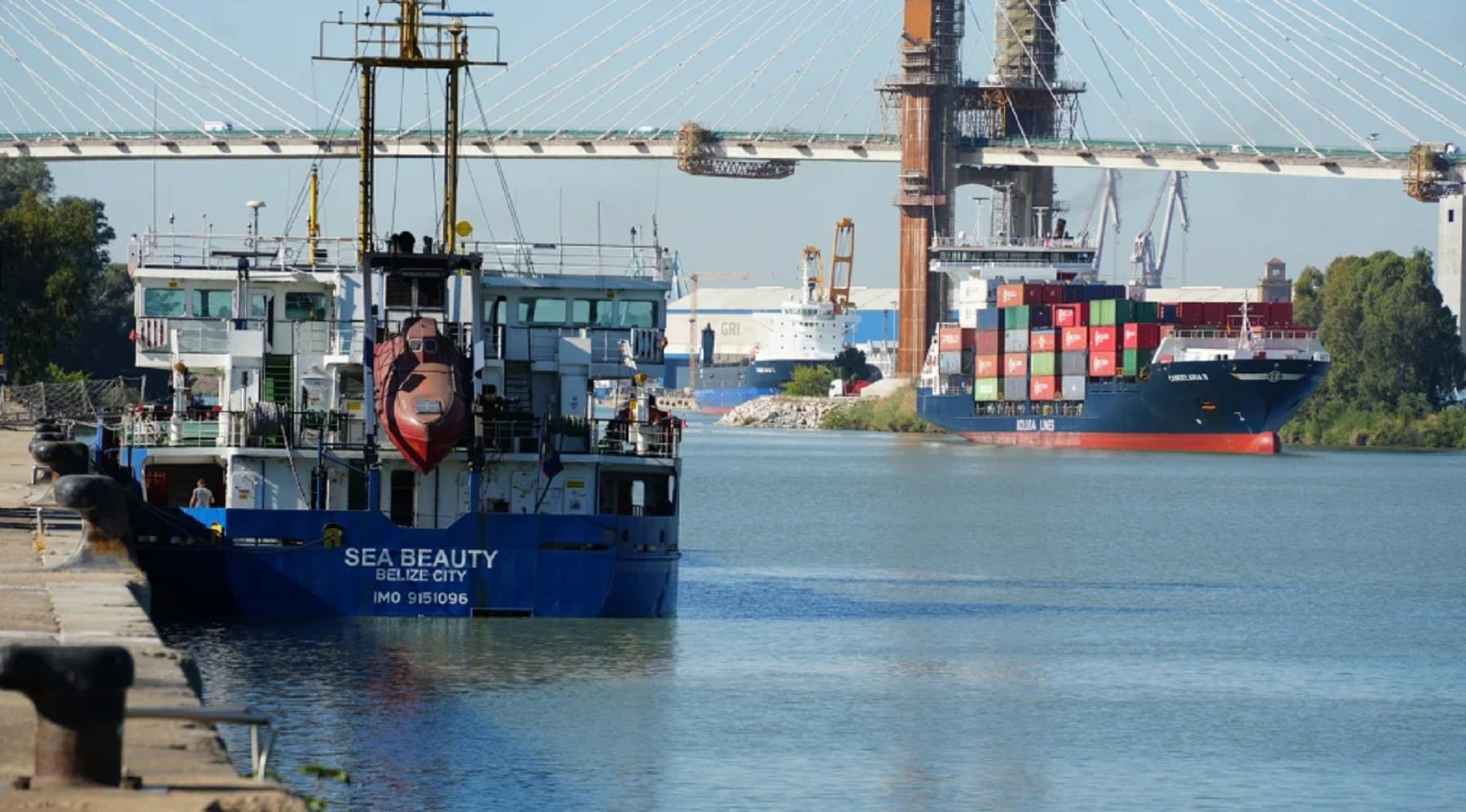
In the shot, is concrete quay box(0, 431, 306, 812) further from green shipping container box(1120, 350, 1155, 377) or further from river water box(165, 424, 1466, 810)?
green shipping container box(1120, 350, 1155, 377)

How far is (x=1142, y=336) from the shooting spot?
338 feet

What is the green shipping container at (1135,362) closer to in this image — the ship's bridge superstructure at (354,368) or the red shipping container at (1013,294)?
the red shipping container at (1013,294)

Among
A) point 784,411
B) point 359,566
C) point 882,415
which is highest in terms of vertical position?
point 359,566

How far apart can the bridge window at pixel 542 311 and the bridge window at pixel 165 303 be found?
4.30m

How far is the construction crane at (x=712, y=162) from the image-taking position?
13000 cm

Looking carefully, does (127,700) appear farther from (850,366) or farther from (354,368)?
(850,366)

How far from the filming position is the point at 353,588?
86.5ft

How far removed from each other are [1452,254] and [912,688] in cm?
14443

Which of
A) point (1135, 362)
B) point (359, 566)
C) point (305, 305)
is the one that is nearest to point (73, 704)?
point (359, 566)

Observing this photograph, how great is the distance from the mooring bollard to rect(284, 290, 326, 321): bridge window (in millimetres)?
19287

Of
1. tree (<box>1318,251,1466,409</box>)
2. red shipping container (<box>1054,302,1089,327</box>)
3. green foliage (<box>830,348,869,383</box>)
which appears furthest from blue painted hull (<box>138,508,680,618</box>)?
green foliage (<box>830,348,869,383</box>)

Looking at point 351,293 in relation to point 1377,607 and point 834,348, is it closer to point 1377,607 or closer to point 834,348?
point 1377,607

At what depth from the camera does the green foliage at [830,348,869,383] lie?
162 m

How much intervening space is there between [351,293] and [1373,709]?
12.7 meters
